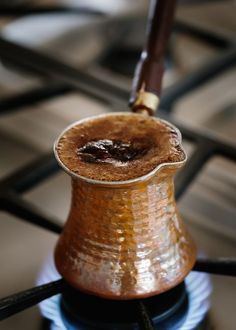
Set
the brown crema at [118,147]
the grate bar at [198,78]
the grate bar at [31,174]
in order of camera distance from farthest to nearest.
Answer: the grate bar at [198,78] < the grate bar at [31,174] < the brown crema at [118,147]

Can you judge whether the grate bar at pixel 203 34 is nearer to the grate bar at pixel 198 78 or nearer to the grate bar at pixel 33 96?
the grate bar at pixel 198 78

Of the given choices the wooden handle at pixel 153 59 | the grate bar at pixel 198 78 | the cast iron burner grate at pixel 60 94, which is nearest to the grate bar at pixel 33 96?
the cast iron burner grate at pixel 60 94

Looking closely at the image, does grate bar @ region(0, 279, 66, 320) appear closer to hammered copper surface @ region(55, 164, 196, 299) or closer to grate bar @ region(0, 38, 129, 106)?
hammered copper surface @ region(55, 164, 196, 299)

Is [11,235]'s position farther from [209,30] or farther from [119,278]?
[209,30]

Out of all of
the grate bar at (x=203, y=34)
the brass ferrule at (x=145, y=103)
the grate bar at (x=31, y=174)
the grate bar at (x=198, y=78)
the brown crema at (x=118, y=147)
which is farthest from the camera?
the grate bar at (x=203, y=34)

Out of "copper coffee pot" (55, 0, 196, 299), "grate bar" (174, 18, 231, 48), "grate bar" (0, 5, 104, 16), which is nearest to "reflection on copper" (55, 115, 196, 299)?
"copper coffee pot" (55, 0, 196, 299)

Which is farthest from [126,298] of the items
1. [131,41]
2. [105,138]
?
[131,41]

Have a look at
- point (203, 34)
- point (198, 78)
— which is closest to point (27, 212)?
point (198, 78)
